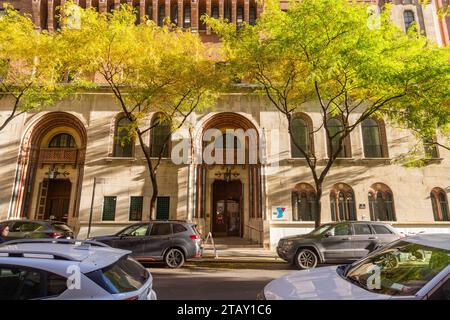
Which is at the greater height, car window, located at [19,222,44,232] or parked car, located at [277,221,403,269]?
car window, located at [19,222,44,232]

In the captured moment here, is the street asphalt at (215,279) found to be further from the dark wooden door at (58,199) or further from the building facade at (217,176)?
the dark wooden door at (58,199)

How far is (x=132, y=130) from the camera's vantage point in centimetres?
1298

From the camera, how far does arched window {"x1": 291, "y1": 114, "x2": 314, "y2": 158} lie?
1821cm

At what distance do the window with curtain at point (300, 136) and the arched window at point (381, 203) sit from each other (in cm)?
512

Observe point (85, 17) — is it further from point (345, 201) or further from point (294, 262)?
point (345, 201)

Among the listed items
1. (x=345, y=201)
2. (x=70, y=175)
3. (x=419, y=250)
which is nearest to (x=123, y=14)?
(x=70, y=175)

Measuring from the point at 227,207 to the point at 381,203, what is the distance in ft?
34.3

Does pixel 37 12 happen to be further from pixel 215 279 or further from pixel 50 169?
pixel 215 279

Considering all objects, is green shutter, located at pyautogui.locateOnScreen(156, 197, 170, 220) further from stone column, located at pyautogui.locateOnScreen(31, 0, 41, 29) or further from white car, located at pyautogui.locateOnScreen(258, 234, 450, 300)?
stone column, located at pyautogui.locateOnScreen(31, 0, 41, 29)

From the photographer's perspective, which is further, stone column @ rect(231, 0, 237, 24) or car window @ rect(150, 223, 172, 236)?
stone column @ rect(231, 0, 237, 24)

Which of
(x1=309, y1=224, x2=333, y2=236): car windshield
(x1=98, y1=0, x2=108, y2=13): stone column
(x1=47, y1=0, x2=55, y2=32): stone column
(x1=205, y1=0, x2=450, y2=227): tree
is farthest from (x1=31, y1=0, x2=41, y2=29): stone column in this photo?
(x1=309, y1=224, x2=333, y2=236): car windshield

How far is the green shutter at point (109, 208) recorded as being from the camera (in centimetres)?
1695

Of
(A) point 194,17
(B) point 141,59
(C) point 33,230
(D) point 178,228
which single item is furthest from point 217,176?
(A) point 194,17
